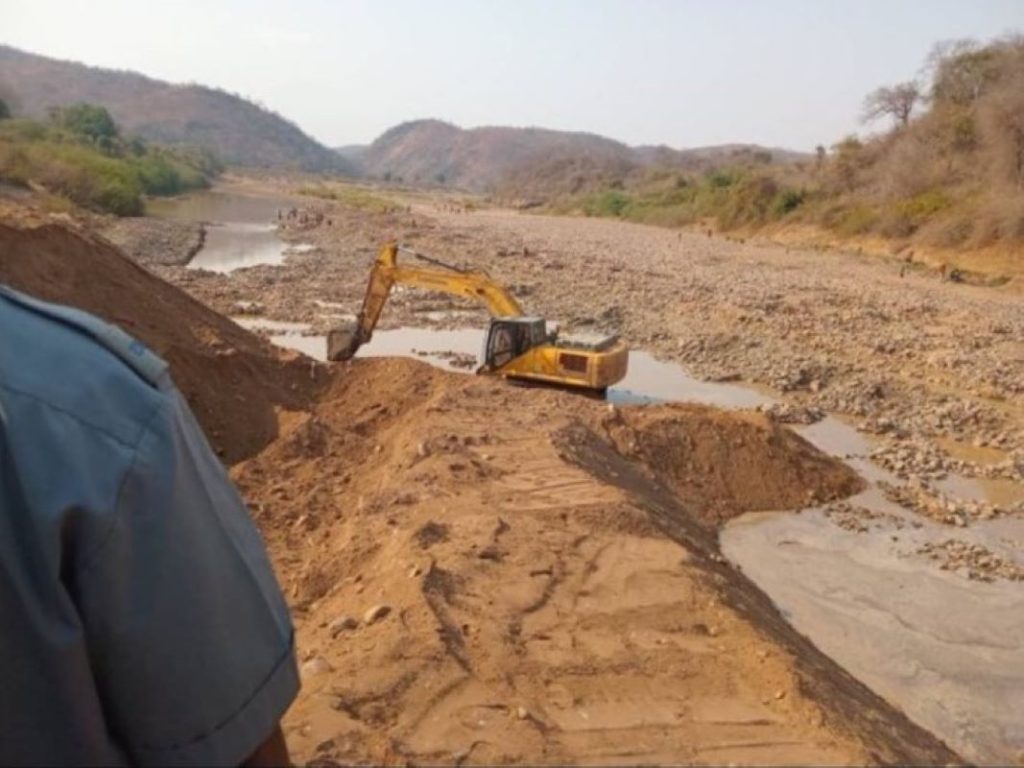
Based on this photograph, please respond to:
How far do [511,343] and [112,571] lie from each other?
11.4 meters

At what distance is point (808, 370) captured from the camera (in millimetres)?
15766

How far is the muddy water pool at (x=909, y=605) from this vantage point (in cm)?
655

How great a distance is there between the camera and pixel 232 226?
43719mm

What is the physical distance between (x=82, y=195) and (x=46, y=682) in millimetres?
40783

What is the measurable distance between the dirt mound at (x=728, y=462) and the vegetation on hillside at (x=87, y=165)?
2996 centimetres

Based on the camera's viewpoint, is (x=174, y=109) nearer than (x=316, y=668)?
No

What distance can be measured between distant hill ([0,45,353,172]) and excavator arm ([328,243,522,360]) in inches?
5758

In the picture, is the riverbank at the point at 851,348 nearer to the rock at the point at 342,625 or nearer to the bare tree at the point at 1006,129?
the rock at the point at 342,625

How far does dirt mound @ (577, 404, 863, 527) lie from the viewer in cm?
1000

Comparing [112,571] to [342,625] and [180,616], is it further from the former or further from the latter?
[342,625]

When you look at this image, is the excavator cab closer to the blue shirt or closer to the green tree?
the blue shirt

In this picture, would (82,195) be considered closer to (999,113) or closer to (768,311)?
(768,311)

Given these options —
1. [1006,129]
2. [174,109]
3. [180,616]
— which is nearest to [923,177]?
[1006,129]

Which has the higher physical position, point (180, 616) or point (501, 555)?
point (180, 616)
